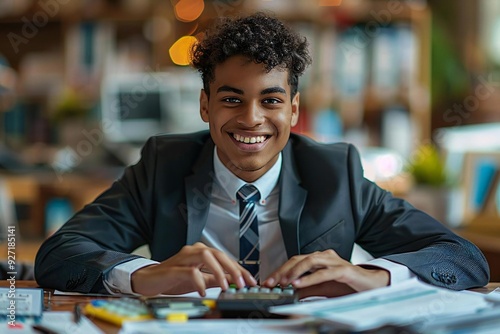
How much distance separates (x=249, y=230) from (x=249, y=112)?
289 mm

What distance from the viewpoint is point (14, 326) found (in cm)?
111

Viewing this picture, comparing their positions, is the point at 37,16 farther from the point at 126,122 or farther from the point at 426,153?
the point at 426,153

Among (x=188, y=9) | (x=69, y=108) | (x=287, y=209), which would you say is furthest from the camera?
(x=188, y=9)

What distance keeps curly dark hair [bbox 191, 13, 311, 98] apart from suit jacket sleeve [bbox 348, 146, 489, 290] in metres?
0.26

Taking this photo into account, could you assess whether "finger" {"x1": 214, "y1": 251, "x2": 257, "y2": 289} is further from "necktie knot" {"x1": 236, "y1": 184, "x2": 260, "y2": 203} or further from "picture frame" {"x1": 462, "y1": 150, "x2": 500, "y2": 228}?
"picture frame" {"x1": 462, "y1": 150, "x2": 500, "y2": 228}

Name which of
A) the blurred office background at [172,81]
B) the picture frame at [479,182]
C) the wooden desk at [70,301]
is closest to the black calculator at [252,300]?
the wooden desk at [70,301]

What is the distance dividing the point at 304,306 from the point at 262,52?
61 centimetres

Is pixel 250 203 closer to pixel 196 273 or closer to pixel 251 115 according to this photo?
pixel 251 115

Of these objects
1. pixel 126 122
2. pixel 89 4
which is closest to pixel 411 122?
pixel 126 122

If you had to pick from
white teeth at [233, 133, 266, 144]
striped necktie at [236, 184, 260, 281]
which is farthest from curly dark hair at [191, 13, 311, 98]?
striped necktie at [236, 184, 260, 281]

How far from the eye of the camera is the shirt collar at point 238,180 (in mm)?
1695

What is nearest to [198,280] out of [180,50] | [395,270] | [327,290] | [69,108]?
[327,290]

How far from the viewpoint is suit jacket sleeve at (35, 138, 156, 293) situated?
1.42 metres

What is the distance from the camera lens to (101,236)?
161 centimetres
